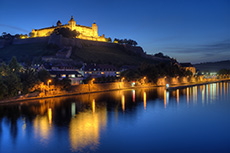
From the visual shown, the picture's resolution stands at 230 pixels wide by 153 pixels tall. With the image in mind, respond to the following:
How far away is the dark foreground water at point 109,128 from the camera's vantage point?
449 inches

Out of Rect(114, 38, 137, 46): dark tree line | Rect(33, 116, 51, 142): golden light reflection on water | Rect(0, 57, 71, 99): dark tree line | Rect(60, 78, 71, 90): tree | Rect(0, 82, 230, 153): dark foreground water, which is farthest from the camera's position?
Rect(114, 38, 137, 46): dark tree line

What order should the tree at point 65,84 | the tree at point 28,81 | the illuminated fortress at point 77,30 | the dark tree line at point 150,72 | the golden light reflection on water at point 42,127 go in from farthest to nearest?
the illuminated fortress at point 77,30, the dark tree line at point 150,72, the tree at point 65,84, the tree at point 28,81, the golden light reflection on water at point 42,127

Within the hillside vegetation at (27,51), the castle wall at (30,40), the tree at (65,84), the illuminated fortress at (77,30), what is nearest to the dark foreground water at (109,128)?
the tree at (65,84)

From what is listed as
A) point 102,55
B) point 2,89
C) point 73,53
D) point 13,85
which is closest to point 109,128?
point 2,89

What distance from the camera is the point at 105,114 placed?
Result: 19125mm

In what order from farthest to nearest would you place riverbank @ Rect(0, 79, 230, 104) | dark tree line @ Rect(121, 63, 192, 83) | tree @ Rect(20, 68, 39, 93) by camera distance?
dark tree line @ Rect(121, 63, 192, 83)
tree @ Rect(20, 68, 39, 93)
riverbank @ Rect(0, 79, 230, 104)

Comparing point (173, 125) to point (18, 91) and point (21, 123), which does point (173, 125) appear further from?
point (18, 91)

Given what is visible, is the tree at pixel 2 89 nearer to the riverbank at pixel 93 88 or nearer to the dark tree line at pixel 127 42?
the riverbank at pixel 93 88

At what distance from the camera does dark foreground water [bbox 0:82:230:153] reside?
37.4 feet

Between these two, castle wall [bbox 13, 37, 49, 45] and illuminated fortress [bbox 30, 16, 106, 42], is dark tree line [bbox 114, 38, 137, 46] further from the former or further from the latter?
castle wall [bbox 13, 37, 49, 45]

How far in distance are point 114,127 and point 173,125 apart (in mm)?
4343

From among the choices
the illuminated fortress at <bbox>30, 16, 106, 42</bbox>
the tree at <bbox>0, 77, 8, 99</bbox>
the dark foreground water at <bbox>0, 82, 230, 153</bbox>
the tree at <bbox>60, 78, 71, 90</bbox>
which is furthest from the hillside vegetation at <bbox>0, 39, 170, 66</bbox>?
the dark foreground water at <bbox>0, 82, 230, 153</bbox>

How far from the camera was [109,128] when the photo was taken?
14.7 m

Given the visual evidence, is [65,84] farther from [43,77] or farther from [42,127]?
[42,127]
